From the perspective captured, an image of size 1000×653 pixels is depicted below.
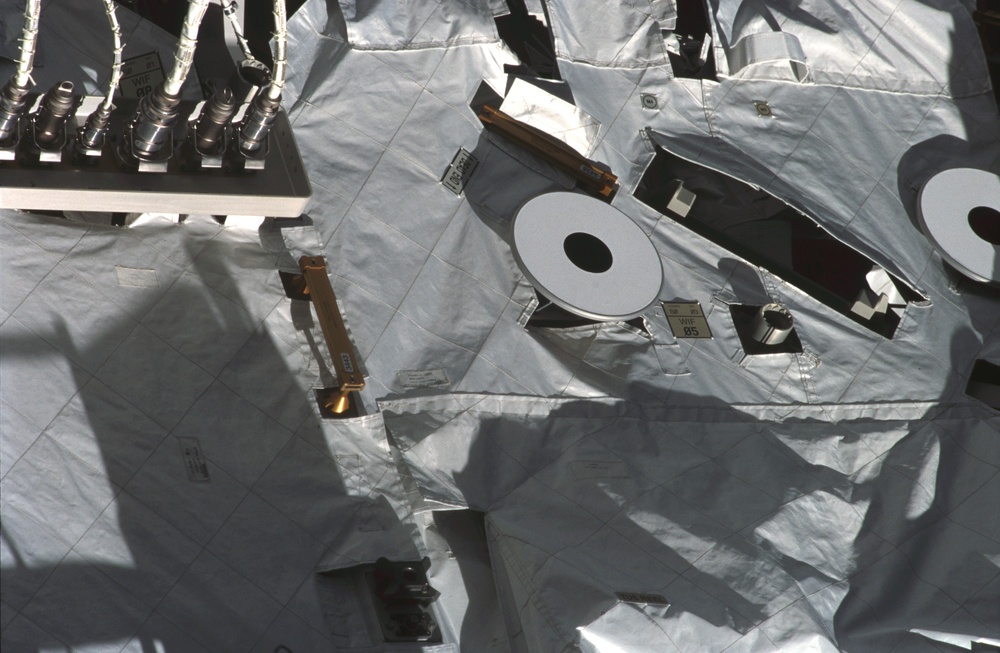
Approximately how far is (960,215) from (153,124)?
2.54 m

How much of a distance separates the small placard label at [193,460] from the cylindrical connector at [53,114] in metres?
0.67

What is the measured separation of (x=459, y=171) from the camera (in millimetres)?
2766

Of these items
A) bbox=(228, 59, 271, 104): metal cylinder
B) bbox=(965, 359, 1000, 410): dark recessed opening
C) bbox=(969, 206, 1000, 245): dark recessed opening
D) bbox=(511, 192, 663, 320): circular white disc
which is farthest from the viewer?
bbox=(969, 206, 1000, 245): dark recessed opening

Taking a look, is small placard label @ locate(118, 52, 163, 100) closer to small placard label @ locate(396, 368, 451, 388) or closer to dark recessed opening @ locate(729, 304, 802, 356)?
small placard label @ locate(396, 368, 451, 388)

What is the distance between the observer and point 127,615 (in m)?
1.83

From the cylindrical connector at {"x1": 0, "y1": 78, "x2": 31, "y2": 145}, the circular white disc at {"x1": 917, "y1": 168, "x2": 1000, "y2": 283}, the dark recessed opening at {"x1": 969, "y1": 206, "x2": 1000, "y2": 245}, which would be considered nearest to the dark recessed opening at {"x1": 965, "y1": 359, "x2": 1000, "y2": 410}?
the circular white disc at {"x1": 917, "y1": 168, "x2": 1000, "y2": 283}

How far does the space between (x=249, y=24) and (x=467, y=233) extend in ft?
2.96

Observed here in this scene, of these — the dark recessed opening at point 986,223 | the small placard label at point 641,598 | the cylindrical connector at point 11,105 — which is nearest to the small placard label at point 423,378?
the small placard label at point 641,598

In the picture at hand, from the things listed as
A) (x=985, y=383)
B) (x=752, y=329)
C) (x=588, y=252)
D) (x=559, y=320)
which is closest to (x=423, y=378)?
(x=559, y=320)

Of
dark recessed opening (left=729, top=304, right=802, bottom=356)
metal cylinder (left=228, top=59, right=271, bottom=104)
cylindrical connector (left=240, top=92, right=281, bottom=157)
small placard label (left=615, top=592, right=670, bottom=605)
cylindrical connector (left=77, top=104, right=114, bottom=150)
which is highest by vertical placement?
metal cylinder (left=228, top=59, right=271, bottom=104)

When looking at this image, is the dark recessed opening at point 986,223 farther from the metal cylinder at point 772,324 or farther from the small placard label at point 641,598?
the small placard label at point 641,598

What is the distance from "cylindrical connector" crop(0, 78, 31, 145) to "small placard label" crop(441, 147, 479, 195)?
117cm

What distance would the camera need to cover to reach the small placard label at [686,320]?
9.02 ft

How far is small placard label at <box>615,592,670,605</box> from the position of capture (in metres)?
2.07
